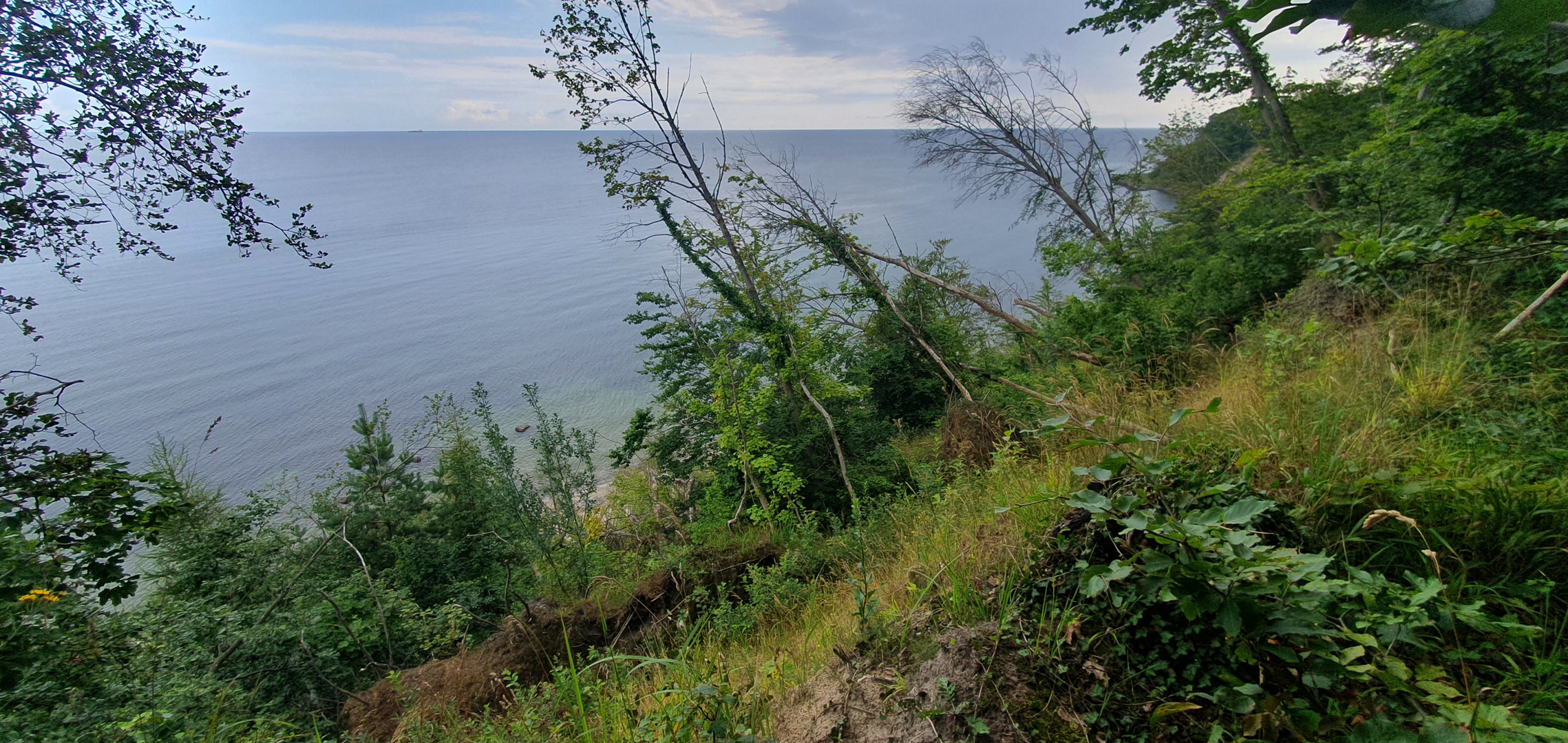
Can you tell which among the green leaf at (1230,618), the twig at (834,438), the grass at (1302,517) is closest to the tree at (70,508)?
the grass at (1302,517)

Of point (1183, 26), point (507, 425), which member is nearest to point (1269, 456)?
point (1183, 26)

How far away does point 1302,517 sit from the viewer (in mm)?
2240

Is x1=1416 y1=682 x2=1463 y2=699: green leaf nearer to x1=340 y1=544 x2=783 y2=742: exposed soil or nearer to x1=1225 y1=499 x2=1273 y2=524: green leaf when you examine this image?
x1=1225 y1=499 x2=1273 y2=524: green leaf

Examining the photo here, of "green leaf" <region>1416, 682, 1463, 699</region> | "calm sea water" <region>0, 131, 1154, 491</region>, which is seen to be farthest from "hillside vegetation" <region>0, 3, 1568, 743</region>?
"calm sea water" <region>0, 131, 1154, 491</region>

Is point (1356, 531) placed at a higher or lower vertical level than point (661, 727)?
higher

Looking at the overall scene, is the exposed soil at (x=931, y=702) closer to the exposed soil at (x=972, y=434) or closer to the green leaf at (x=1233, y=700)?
the green leaf at (x=1233, y=700)

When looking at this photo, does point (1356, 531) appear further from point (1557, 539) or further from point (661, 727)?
point (661, 727)

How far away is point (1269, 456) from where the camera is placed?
2602 millimetres

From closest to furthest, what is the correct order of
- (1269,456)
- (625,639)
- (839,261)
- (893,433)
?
(1269,456)
(625,639)
(893,433)
(839,261)

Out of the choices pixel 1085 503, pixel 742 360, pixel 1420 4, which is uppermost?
pixel 1420 4

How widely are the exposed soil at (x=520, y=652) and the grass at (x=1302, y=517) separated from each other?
37 cm

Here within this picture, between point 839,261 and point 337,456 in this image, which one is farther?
point 337,456

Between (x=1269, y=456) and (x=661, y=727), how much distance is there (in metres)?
2.84

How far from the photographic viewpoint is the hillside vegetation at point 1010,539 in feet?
5.94
